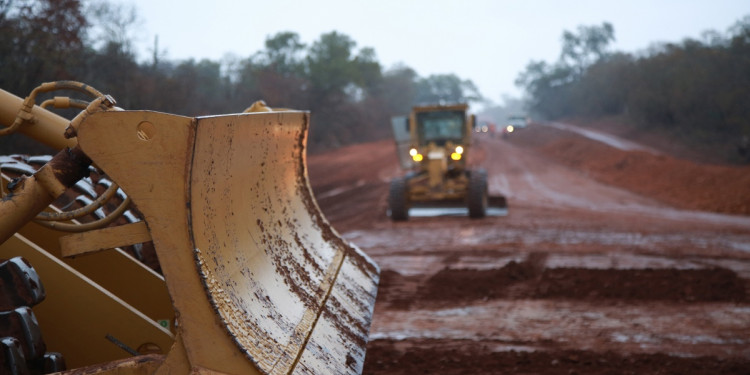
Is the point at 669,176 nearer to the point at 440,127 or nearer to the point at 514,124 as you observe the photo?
the point at 440,127

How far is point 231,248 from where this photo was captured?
9.78 ft

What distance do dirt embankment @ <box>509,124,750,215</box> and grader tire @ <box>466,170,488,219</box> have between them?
5.89m

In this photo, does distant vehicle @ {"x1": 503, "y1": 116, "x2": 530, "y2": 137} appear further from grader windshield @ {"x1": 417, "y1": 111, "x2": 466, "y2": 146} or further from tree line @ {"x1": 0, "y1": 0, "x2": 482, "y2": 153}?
grader windshield @ {"x1": 417, "y1": 111, "x2": 466, "y2": 146}

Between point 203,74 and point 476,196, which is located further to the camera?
point 203,74

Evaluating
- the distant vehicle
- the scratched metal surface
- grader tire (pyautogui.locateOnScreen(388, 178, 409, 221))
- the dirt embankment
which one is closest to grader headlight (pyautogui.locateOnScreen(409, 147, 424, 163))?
grader tire (pyautogui.locateOnScreen(388, 178, 409, 221))

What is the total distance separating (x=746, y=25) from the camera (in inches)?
1626

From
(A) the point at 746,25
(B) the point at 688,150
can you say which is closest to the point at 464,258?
(B) the point at 688,150

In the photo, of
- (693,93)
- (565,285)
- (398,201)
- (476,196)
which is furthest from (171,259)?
(693,93)

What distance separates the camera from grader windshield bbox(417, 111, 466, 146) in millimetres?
17078

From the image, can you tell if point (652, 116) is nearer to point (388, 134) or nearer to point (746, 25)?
point (746, 25)

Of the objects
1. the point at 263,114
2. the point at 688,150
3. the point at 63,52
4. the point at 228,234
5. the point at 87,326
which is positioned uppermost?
the point at 63,52

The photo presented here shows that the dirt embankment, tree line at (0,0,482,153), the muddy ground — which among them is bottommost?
the dirt embankment

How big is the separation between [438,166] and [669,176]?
12.5 meters

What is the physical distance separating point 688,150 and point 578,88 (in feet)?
167
